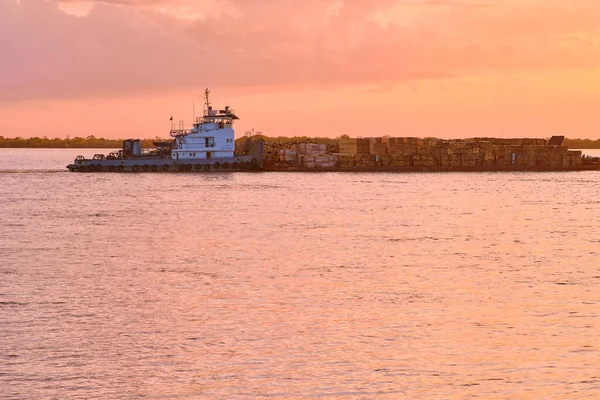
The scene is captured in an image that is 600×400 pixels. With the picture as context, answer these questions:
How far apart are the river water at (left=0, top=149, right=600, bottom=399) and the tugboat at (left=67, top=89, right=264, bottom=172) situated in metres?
63.0

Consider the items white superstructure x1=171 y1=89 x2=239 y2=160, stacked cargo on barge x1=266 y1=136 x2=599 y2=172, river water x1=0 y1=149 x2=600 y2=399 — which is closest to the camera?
river water x1=0 y1=149 x2=600 y2=399

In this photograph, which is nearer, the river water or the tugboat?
the river water

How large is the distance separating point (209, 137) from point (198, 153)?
3492mm

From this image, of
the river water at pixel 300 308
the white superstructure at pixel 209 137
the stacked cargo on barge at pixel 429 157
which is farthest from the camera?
the stacked cargo on barge at pixel 429 157

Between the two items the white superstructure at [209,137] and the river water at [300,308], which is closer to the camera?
the river water at [300,308]

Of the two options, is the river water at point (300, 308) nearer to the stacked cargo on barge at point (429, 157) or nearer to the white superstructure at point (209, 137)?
the white superstructure at point (209, 137)

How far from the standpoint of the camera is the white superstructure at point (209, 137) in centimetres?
12475

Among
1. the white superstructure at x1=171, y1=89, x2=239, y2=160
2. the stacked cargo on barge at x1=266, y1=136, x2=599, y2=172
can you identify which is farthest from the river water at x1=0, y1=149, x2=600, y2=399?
the stacked cargo on barge at x1=266, y1=136, x2=599, y2=172

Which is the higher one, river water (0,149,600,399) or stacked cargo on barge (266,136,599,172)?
stacked cargo on barge (266,136,599,172)

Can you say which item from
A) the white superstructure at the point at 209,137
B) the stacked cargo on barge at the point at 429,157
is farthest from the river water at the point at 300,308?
the stacked cargo on barge at the point at 429,157

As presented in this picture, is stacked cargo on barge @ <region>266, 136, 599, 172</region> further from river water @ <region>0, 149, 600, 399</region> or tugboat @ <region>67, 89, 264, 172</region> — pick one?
river water @ <region>0, 149, 600, 399</region>

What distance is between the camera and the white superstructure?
124750 mm

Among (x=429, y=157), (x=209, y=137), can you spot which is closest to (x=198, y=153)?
(x=209, y=137)

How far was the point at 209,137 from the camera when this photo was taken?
126 meters
